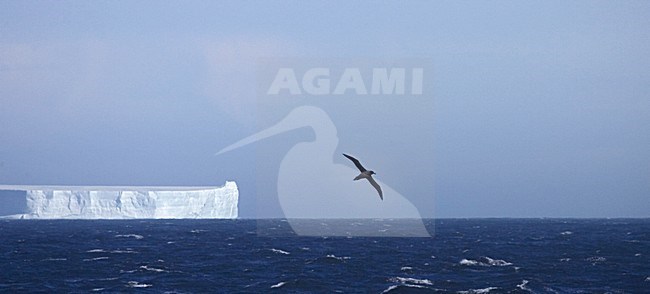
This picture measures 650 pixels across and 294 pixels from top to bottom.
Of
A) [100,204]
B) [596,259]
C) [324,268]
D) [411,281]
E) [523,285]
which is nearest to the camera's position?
[523,285]

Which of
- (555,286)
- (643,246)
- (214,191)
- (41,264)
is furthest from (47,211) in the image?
(555,286)

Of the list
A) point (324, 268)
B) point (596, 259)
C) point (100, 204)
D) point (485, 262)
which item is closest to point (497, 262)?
point (485, 262)

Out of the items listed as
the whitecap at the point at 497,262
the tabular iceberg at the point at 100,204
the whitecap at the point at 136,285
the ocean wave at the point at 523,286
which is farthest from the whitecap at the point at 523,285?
the tabular iceberg at the point at 100,204

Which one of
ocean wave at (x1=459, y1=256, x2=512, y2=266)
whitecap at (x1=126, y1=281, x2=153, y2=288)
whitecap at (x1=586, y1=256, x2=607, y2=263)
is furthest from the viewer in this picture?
whitecap at (x1=586, y1=256, x2=607, y2=263)

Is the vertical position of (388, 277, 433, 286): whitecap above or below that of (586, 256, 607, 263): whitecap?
below

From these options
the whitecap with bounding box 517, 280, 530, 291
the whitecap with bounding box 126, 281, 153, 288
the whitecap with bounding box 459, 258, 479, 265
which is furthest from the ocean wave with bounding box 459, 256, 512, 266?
the whitecap with bounding box 126, 281, 153, 288

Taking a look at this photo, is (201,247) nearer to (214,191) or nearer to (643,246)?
(643,246)

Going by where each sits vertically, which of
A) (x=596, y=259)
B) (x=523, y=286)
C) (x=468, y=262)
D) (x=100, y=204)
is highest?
(x=100, y=204)

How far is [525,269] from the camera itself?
2297 inches

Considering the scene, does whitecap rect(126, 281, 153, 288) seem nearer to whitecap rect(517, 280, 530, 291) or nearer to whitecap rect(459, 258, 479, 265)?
whitecap rect(517, 280, 530, 291)

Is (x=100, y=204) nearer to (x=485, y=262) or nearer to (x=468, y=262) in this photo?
(x=468, y=262)

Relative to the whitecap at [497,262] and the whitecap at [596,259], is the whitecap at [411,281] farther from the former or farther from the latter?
the whitecap at [596,259]

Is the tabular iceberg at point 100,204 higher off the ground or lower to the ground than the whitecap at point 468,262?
higher

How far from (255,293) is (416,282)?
35.4ft
